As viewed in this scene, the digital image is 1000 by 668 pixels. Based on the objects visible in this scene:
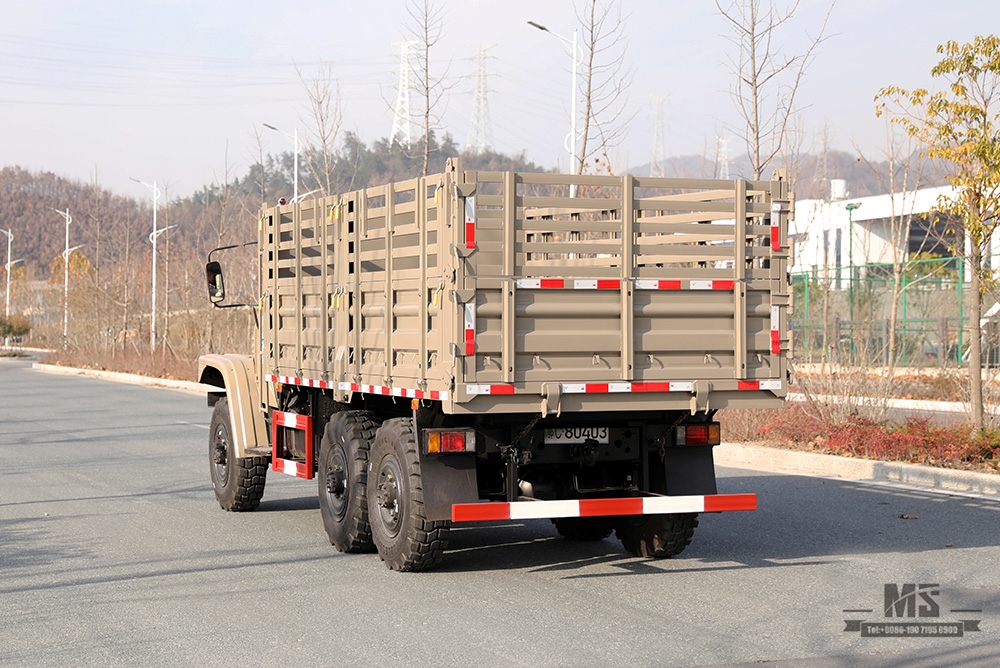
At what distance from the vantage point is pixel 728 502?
8.80 meters

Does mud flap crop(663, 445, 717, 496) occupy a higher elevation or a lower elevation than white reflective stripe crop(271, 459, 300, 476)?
higher

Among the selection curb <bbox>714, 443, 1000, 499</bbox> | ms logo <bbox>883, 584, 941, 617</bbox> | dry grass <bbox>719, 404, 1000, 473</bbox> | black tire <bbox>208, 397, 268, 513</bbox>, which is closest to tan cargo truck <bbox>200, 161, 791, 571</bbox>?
ms logo <bbox>883, 584, 941, 617</bbox>

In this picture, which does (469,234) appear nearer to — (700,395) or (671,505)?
(700,395)

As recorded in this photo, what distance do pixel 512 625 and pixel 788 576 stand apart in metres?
2.44

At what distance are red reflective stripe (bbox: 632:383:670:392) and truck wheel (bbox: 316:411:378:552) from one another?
2.24 meters

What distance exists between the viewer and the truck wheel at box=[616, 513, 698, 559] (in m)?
9.22

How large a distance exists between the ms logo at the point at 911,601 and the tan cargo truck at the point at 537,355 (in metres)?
1.21

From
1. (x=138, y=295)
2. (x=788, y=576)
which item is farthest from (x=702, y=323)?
(x=138, y=295)

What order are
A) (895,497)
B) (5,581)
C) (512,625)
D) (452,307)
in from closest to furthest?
(512,625) < (452,307) < (5,581) < (895,497)

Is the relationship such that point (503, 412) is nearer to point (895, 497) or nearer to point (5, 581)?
point (5, 581)

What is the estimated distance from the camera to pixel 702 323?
8.71 meters

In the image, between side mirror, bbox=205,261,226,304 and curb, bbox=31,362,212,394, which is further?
curb, bbox=31,362,212,394

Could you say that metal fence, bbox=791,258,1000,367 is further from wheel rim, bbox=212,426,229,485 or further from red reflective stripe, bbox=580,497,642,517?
red reflective stripe, bbox=580,497,642,517

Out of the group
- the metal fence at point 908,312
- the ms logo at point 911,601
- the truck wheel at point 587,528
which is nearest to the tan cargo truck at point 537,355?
the truck wheel at point 587,528
